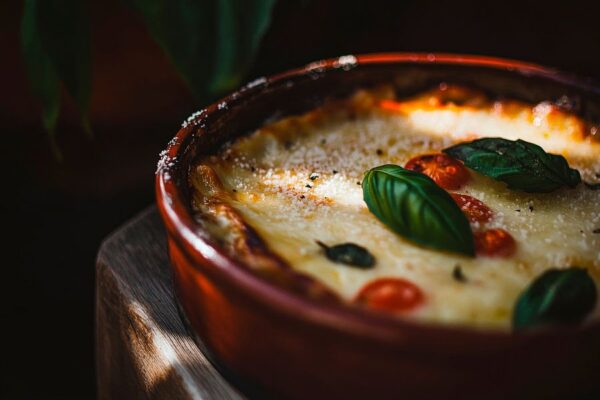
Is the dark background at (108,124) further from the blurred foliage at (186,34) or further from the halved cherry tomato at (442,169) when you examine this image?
the halved cherry tomato at (442,169)

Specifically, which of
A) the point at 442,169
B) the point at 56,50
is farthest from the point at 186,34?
the point at 442,169

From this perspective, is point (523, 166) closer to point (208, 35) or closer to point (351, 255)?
point (351, 255)

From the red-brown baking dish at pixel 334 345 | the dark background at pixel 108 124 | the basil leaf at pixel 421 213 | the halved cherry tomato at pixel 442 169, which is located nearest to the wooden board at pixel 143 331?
the red-brown baking dish at pixel 334 345

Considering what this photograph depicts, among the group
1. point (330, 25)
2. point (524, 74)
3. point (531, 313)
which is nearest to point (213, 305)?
point (531, 313)

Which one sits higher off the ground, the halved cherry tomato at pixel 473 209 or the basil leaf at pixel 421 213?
the basil leaf at pixel 421 213

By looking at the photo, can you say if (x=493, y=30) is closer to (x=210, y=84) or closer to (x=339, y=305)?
(x=210, y=84)

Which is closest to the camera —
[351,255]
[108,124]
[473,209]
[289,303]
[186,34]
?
[289,303]
